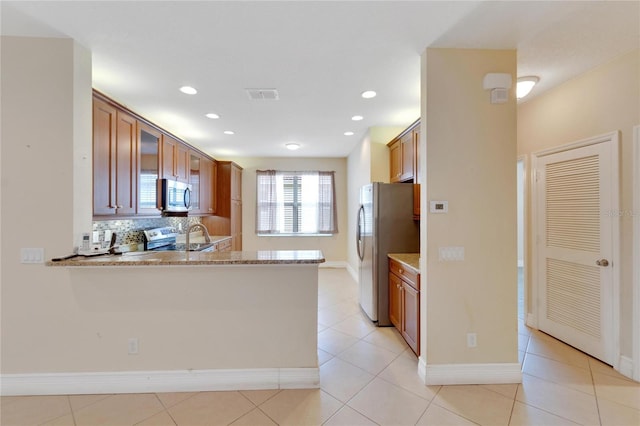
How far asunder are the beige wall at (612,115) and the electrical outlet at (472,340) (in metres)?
1.29

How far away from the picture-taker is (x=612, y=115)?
2377 mm

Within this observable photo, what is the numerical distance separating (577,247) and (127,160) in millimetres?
4567

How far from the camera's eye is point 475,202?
2213 mm

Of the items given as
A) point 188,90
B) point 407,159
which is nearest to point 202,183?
point 188,90

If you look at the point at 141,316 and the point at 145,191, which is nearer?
the point at 141,316

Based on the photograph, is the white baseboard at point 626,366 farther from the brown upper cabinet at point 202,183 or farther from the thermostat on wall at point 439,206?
the brown upper cabinet at point 202,183

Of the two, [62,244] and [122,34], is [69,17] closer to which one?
Answer: [122,34]

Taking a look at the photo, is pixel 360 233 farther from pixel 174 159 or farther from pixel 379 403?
pixel 174 159

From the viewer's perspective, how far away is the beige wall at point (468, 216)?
2.20 m

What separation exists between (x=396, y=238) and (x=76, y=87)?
10.7 feet

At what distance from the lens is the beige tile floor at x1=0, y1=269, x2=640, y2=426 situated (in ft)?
5.84

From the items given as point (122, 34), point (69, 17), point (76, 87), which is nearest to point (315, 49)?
point (122, 34)

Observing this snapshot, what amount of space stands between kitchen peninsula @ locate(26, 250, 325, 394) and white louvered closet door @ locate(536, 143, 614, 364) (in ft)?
8.37

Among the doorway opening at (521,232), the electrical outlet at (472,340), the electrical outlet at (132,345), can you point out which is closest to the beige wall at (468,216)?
the electrical outlet at (472,340)
